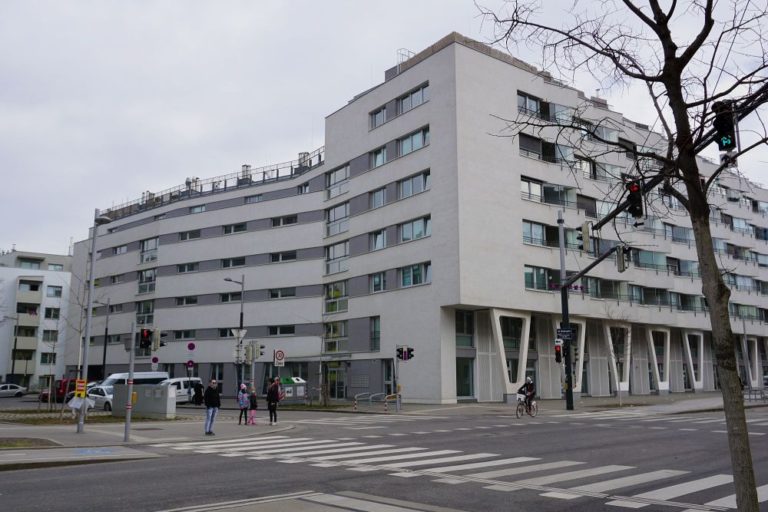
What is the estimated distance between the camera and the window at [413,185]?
4141cm

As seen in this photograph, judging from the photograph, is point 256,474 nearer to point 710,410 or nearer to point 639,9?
point 639,9

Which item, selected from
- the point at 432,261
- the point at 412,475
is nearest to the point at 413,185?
the point at 432,261

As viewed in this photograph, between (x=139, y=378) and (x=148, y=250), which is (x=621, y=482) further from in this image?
(x=148, y=250)

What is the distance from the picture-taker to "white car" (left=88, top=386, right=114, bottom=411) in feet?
130

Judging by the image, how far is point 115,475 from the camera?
1158 cm

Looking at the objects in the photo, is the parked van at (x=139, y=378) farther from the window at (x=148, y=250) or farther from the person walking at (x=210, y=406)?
the person walking at (x=210, y=406)

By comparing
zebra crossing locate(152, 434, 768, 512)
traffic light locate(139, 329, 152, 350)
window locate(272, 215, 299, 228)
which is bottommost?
zebra crossing locate(152, 434, 768, 512)

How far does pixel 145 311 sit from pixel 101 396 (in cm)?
2305

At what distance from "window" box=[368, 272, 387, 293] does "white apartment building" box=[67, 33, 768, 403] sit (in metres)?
0.22

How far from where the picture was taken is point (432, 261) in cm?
3950

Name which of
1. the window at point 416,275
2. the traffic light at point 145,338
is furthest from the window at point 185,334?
the traffic light at point 145,338

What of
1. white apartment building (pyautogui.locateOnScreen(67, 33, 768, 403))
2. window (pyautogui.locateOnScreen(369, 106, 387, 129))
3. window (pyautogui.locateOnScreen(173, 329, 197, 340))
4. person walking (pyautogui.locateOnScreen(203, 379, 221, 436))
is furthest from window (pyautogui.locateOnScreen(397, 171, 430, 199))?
window (pyautogui.locateOnScreen(173, 329, 197, 340))

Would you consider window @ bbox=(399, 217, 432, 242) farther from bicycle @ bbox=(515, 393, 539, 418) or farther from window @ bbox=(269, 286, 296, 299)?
bicycle @ bbox=(515, 393, 539, 418)

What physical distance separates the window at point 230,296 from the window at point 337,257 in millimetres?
9438
